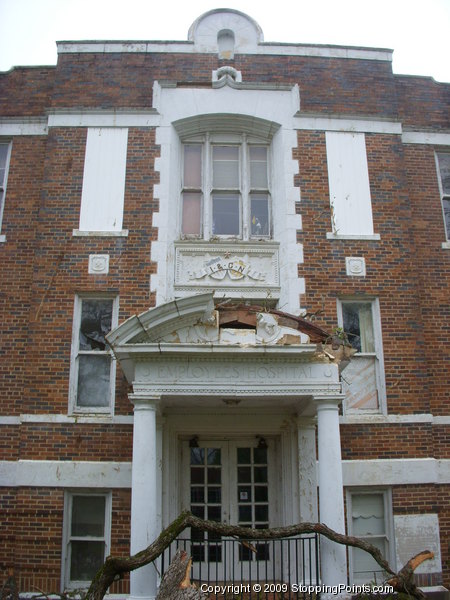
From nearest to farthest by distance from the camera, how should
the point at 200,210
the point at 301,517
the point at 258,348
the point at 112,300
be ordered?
the point at 258,348, the point at 301,517, the point at 112,300, the point at 200,210

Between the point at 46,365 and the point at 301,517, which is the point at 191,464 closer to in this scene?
the point at 301,517

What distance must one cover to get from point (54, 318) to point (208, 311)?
3269mm

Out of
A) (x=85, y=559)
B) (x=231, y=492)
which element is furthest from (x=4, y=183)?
(x=231, y=492)

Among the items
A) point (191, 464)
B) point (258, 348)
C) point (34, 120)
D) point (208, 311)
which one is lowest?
point (191, 464)

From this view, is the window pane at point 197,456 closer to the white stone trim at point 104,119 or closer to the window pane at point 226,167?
the window pane at point 226,167

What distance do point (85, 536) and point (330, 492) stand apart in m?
3.95

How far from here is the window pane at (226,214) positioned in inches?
408

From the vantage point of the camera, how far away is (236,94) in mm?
10742

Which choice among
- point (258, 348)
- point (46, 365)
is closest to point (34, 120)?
point (46, 365)

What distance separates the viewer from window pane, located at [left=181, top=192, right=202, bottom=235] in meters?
10.4

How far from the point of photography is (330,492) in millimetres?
7242

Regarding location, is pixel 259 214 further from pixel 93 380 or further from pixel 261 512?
pixel 261 512


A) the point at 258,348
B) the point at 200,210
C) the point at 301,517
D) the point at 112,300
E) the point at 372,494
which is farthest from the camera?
the point at 200,210

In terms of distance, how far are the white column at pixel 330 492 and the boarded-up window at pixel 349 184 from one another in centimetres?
378
